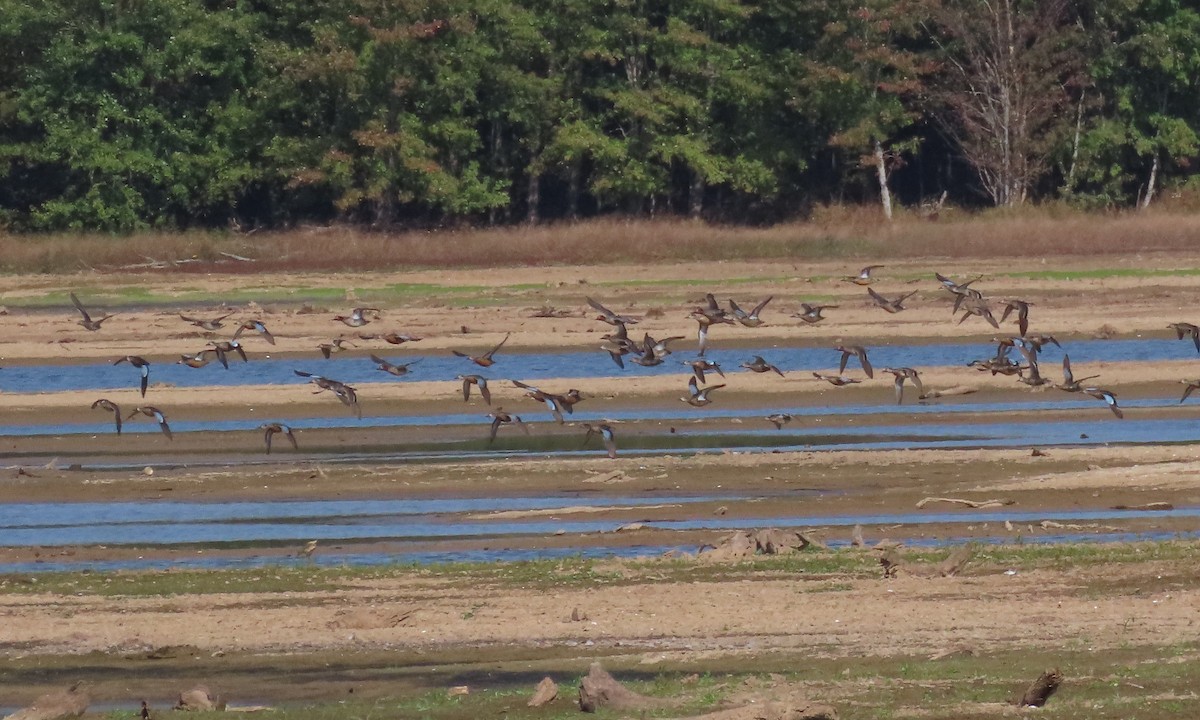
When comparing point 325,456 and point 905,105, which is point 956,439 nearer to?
point 325,456

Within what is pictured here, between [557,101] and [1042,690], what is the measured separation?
146ft

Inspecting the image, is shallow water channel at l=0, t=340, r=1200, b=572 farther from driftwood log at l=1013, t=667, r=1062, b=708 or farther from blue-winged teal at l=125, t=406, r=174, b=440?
driftwood log at l=1013, t=667, r=1062, b=708

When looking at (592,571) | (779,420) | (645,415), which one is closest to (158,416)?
(645,415)

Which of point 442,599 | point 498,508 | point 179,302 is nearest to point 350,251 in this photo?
point 179,302

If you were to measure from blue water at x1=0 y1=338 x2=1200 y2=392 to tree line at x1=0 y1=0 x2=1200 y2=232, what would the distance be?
67.0ft

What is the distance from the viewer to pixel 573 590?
13516 millimetres

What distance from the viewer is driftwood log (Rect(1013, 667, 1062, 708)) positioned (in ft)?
30.3

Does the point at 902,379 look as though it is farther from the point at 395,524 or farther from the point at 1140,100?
the point at 1140,100

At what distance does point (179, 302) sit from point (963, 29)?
23.0m

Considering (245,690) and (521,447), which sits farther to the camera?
(521,447)

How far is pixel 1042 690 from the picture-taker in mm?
9336

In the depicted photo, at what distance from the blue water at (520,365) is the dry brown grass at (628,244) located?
39.7 feet

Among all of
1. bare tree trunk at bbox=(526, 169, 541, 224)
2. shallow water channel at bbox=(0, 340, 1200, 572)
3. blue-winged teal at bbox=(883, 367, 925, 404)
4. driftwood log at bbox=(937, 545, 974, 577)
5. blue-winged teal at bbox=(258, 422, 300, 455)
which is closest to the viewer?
driftwood log at bbox=(937, 545, 974, 577)

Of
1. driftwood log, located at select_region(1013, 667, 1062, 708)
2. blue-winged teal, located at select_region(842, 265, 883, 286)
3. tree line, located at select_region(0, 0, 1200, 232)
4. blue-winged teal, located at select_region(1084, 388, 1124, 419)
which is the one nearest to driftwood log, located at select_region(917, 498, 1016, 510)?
blue-winged teal, located at select_region(1084, 388, 1124, 419)
